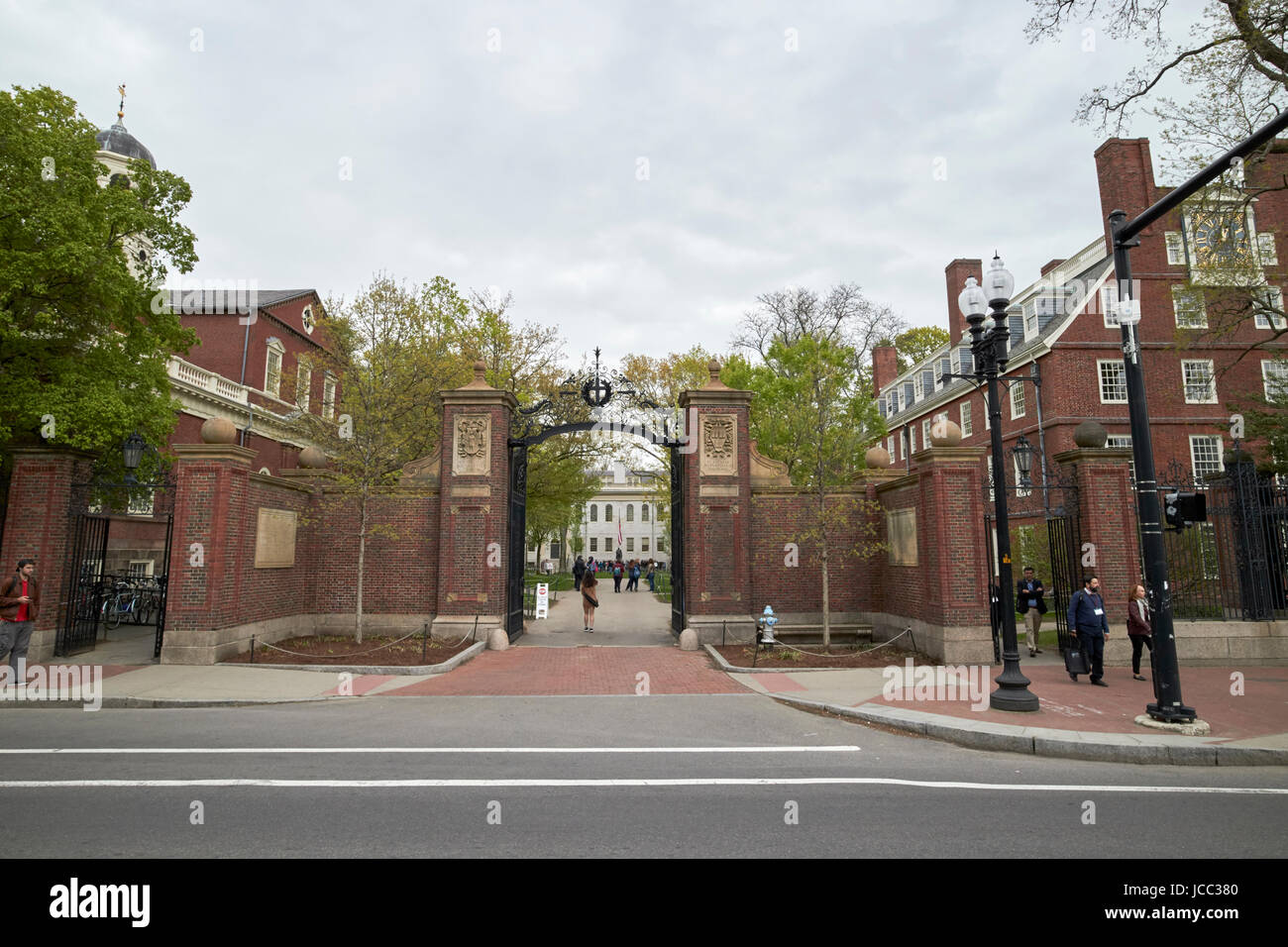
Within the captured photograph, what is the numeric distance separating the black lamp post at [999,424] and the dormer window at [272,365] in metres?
33.4

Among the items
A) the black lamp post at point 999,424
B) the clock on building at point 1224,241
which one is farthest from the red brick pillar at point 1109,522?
the clock on building at point 1224,241

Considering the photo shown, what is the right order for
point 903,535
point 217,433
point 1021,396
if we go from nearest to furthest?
point 217,433 < point 903,535 < point 1021,396

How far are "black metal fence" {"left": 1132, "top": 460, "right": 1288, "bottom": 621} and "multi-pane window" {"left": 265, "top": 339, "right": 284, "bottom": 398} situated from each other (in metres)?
35.7

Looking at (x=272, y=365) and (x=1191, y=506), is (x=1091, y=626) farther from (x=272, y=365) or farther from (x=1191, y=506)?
(x=272, y=365)

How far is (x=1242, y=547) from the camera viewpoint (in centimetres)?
1361

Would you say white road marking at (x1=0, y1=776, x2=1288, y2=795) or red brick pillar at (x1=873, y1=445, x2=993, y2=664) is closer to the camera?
white road marking at (x1=0, y1=776, x2=1288, y2=795)

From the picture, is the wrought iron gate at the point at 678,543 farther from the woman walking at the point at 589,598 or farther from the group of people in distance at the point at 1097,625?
the group of people in distance at the point at 1097,625

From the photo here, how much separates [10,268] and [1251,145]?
1847 cm

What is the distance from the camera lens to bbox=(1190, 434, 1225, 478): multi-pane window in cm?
2772

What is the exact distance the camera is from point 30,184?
45.4 ft

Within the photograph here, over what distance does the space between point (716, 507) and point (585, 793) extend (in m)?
10.6

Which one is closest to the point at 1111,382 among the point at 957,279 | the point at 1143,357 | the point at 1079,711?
the point at 1143,357

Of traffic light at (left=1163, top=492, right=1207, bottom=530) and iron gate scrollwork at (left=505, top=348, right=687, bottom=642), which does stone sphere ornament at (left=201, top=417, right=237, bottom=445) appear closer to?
iron gate scrollwork at (left=505, top=348, right=687, bottom=642)

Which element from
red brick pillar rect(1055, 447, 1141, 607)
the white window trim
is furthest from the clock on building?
the white window trim
